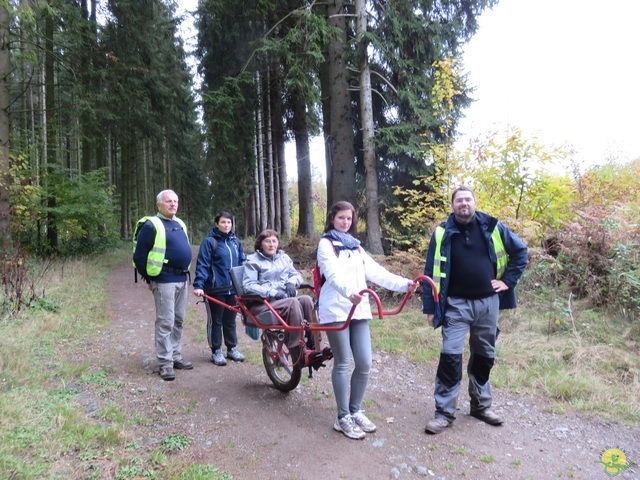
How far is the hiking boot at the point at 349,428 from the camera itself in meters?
3.40

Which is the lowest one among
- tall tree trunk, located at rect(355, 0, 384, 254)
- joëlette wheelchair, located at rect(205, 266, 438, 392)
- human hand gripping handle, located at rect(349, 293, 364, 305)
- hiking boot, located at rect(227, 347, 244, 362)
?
hiking boot, located at rect(227, 347, 244, 362)

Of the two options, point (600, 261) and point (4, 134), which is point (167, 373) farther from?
point (4, 134)

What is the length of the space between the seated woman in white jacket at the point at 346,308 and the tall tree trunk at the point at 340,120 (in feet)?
23.3

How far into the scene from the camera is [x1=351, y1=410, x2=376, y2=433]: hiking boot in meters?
3.53

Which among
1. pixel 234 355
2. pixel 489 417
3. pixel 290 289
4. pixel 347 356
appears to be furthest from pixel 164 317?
pixel 489 417

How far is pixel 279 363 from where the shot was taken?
14.4 feet

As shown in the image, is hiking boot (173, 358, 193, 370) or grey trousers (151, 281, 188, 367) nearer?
grey trousers (151, 281, 188, 367)

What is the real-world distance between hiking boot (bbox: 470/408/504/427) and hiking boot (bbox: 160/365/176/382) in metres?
3.17

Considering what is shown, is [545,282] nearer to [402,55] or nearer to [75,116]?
[402,55]

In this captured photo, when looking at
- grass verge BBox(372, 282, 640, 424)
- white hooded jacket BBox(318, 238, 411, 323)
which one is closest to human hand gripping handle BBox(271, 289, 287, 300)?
white hooded jacket BBox(318, 238, 411, 323)

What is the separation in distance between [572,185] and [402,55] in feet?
19.6

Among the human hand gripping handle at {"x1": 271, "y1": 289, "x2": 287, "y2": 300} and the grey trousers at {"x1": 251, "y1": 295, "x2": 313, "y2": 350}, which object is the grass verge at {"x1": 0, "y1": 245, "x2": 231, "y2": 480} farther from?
the human hand gripping handle at {"x1": 271, "y1": 289, "x2": 287, "y2": 300}

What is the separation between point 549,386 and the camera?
440 centimetres

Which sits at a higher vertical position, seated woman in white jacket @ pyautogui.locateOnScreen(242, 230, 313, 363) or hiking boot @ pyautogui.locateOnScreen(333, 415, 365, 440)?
seated woman in white jacket @ pyautogui.locateOnScreen(242, 230, 313, 363)
